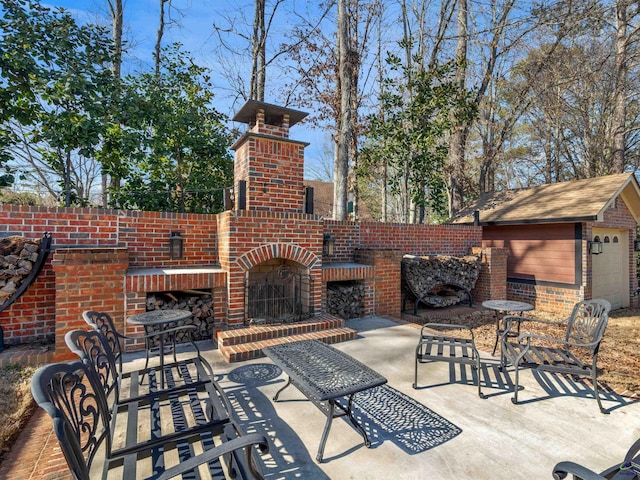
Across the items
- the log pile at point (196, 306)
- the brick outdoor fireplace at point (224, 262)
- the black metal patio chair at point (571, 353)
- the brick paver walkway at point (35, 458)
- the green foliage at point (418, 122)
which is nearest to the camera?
the brick paver walkway at point (35, 458)

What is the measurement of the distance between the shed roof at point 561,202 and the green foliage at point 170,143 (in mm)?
7413

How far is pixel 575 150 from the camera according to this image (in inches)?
558

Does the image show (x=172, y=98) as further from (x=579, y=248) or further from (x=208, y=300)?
(x=579, y=248)

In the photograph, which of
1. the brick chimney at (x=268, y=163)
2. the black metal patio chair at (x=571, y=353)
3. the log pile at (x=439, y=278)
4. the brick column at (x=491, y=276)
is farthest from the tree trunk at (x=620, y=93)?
the brick chimney at (x=268, y=163)

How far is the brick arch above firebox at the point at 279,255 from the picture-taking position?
4500mm

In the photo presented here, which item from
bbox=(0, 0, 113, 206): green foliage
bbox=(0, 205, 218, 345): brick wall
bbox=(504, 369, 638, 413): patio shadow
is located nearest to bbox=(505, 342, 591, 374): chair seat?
bbox=(504, 369, 638, 413): patio shadow

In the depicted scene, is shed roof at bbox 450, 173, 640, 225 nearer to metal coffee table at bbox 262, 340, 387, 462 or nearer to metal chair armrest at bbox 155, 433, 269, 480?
metal coffee table at bbox 262, 340, 387, 462

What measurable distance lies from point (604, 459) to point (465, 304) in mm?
5671

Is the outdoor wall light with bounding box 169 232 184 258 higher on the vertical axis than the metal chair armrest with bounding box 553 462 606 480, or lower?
higher

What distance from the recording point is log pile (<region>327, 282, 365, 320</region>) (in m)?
5.68

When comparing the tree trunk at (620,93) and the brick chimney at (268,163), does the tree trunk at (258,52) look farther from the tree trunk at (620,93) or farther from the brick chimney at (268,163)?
the tree trunk at (620,93)

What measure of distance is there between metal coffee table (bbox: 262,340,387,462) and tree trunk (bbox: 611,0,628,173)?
13.5 m

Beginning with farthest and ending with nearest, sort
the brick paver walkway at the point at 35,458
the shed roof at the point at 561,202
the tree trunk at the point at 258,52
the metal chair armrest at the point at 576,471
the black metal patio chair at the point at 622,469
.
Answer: the tree trunk at the point at 258,52
the shed roof at the point at 561,202
the brick paver walkway at the point at 35,458
the black metal patio chair at the point at 622,469
the metal chair armrest at the point at 576,471

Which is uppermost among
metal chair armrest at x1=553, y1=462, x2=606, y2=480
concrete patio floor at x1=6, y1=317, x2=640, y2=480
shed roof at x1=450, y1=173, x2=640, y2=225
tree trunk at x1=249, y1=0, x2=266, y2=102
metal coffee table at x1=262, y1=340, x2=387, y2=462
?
→ tree trunk at x1=249, y1=0, x2=266, y2=102
